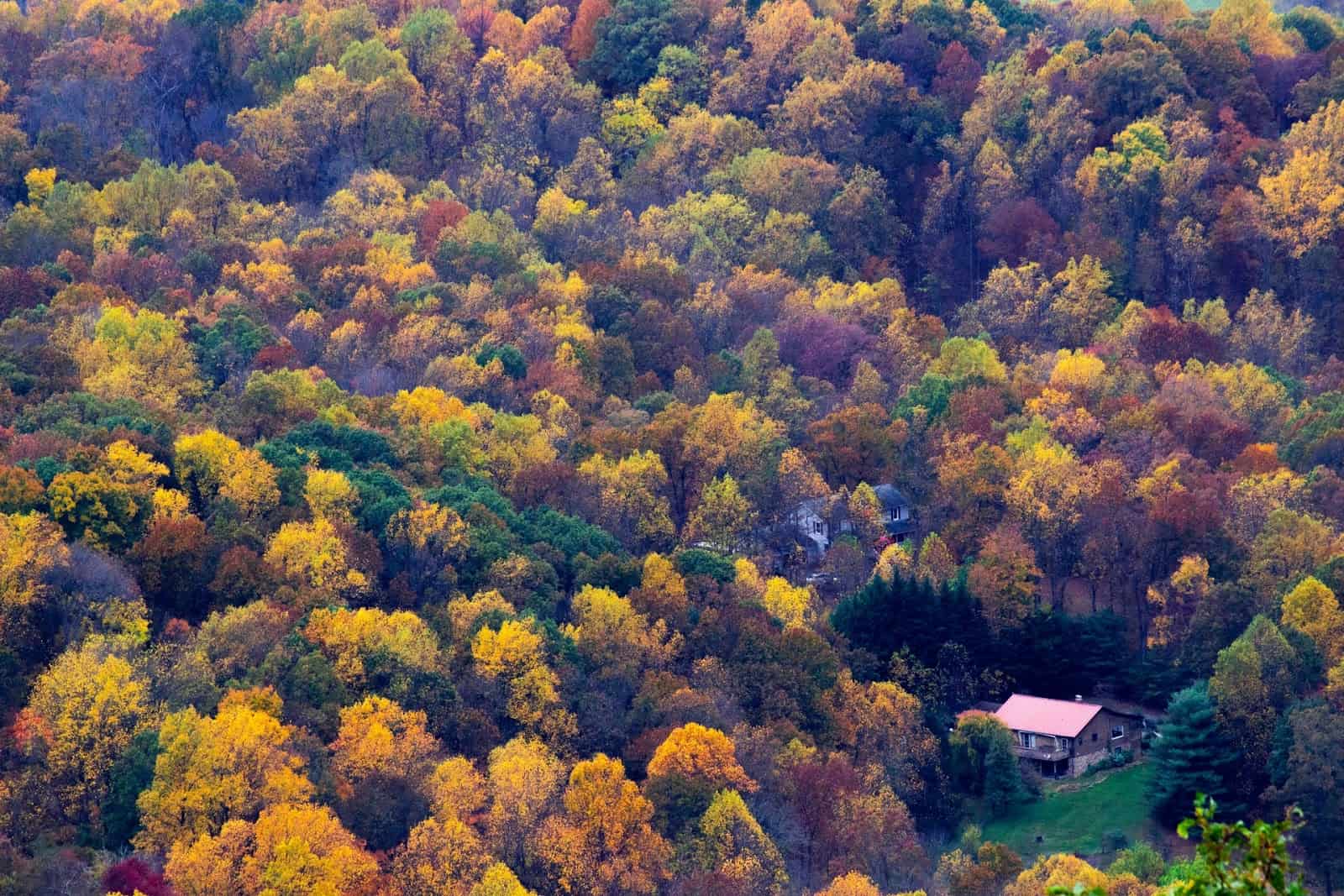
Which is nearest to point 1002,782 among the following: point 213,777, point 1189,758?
point 1189,758

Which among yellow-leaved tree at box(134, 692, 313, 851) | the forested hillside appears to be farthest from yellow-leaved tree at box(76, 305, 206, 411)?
yellow-leaved tree at box(134, 692, 313, 851)

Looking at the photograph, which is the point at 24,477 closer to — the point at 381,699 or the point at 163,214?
the point at 381,699

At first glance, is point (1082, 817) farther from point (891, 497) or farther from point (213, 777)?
point (213, 777)

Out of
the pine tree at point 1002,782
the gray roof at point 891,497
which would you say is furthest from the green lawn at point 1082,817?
the gray roof at point 891,497

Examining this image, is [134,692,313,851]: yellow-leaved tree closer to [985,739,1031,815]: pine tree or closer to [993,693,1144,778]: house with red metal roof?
[985,739,1031,815]: pine tree

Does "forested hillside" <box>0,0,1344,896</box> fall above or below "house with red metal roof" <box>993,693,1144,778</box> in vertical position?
above

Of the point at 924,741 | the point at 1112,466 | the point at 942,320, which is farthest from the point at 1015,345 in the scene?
the point at 924,741
